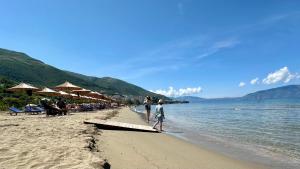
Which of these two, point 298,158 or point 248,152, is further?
point 248,152

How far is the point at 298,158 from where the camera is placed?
9891 millimetres

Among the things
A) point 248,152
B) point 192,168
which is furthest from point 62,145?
point 248,152

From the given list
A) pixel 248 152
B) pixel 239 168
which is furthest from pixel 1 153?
pixel 248 152

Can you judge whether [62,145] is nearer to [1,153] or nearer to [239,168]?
[1,153]

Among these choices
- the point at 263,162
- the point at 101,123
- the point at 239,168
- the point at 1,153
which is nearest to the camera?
the point at 1,153

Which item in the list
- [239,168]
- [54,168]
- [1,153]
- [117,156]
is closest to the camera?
[54,168]

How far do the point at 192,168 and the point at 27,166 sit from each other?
338 centimetres

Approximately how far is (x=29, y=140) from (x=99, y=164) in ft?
11.5

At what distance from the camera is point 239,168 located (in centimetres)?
756

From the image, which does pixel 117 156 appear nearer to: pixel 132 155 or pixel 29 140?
pixel 132 155

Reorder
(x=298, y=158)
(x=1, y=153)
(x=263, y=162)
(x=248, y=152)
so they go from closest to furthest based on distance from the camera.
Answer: (x=1, y=153), (x=263, y=162), (x=298, y=158), (x=248, y=152)

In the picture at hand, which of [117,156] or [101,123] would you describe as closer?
[117,156]

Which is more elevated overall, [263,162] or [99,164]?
[99,164]

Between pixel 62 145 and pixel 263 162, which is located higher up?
pixel 62 145
